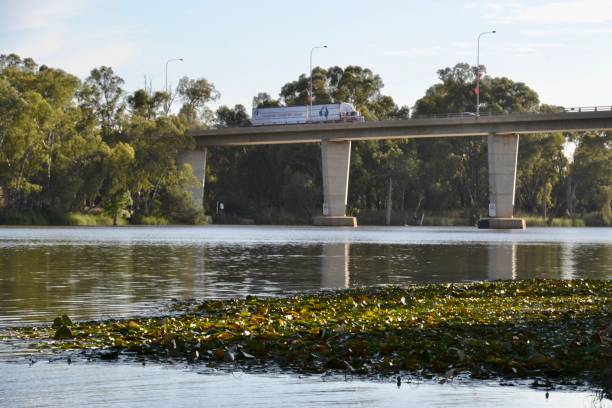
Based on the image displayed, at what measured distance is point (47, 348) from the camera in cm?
1545

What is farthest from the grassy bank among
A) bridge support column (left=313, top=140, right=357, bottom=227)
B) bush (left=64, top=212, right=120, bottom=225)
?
bridge support column (left=313, top=140, right=357, bottom=227)

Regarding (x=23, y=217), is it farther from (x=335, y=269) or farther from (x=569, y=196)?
(x=569, y=196)

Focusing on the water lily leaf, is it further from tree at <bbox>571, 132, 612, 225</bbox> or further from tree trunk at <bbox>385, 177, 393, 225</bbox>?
tree at <bbox>571, 132, 612, 225</bbox>

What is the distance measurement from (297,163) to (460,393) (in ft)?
439

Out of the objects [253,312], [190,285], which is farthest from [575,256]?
[253,312]

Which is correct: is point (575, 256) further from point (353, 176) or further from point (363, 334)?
point (353, 176)

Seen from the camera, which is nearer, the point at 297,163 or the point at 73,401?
the point at 73,401

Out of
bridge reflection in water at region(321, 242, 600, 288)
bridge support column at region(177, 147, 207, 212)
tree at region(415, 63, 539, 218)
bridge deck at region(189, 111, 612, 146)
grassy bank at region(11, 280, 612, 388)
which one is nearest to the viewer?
grassy bank at region(11, 280, 612, 388)

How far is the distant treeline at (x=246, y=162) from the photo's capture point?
110875mm

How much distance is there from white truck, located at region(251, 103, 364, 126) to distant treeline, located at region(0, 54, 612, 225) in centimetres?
1013

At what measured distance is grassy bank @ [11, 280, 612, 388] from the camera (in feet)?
45.7

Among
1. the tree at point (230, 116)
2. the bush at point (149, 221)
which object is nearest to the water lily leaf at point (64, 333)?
the bush at point (149, 221)

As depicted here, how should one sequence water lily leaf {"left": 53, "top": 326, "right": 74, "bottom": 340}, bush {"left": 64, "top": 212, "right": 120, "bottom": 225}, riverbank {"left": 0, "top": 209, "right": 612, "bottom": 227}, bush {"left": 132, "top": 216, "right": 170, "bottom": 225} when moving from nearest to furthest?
water lily leaf {"left": 53, "top": 326, "right": 74, "bottom": 340} < bush {"left": 64, "top": 212, "right": 120, "bottom": 225} < bush {"left": 132, "top": 216, "right": 170, "bottom": 225} < riverbank {"left": 0, "top": 209, "right": 612, "bottom": 227}

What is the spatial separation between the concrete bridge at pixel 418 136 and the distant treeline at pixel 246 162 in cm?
495
